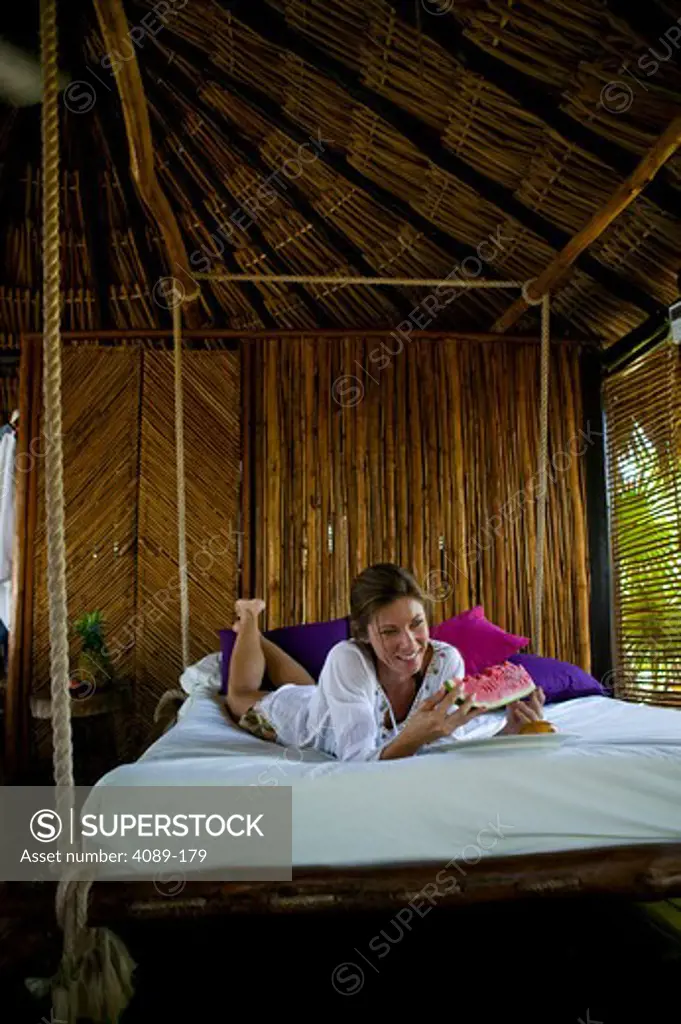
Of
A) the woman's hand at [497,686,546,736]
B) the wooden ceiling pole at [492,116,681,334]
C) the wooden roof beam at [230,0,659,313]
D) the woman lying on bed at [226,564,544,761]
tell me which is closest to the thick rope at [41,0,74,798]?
the woman lying on bed at [226,564,544,761]

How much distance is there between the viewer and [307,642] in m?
2.89

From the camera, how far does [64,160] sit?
3523 millimetres

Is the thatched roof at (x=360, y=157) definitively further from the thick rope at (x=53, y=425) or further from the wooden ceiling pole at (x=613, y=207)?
the thick rope at (x=53, y=425)

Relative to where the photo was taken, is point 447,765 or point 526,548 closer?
point 447,765

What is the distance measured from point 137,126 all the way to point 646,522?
2.64m

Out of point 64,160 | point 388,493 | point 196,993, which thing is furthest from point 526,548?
point 64,160

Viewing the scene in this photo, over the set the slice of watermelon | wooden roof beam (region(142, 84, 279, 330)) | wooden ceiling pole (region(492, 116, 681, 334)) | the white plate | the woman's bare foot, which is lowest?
the white plate

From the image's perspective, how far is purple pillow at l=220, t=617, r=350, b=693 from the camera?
283 cm

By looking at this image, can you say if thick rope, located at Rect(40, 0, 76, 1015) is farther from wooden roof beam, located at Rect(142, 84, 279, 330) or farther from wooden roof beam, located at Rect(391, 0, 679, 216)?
wooden roof beam, located at Rect(142, 84, 279, 330)

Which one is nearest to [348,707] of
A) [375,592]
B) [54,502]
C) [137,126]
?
[375,592]

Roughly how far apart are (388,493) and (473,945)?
2.31m

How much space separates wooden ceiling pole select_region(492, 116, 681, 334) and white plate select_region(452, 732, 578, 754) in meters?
1.73

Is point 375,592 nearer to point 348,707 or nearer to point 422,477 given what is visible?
point 348,707

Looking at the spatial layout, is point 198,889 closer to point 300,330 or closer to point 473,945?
point 473,945
